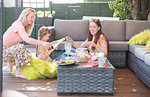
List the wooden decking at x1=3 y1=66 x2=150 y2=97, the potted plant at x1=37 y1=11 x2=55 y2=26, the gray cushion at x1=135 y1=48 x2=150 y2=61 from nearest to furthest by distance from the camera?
1. the wooden decking at x1=3 y1=66 x2=150 y2=97
2. the gray cushion at x1=135 y1=48 x2=150 y2=61
3. the potted plant at x1=37 y1=11 x2=55 y2=26

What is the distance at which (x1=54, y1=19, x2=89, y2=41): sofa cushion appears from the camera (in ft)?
16.6

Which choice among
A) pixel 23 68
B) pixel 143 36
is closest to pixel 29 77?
pixel 23 68

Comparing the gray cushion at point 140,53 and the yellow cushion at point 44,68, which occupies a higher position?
the gray cushion at point 140,53

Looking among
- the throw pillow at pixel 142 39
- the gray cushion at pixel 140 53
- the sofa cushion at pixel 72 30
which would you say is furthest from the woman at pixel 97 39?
the sofa cushion at pixel 72 30

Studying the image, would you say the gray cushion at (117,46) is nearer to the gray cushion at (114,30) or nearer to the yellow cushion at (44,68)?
the gray cushion at (114,30)

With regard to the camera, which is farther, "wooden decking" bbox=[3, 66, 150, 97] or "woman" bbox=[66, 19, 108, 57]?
"woman" bbox=[66, 19, 108, 57]

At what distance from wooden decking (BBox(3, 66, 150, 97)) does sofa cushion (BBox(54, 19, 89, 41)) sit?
4.76 feet

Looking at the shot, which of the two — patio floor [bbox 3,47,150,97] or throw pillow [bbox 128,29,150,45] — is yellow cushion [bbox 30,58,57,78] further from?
throw pillow [bbox 128,29,150,45]

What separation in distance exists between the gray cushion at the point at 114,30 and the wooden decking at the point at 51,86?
1328 mm

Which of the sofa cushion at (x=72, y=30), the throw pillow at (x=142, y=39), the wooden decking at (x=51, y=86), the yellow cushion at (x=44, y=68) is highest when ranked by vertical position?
the sofa cushion at (x=72, y=30)

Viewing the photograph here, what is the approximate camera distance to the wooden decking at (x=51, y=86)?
294 centimetres

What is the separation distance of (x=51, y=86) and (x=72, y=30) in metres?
2.02

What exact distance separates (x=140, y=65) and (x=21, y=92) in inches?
67.5

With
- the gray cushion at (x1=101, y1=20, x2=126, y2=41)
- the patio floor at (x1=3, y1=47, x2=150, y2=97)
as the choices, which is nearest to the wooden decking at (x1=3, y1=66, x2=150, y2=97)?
the patio floor at (x1=3, y1=47, x2=150, y2=97)
